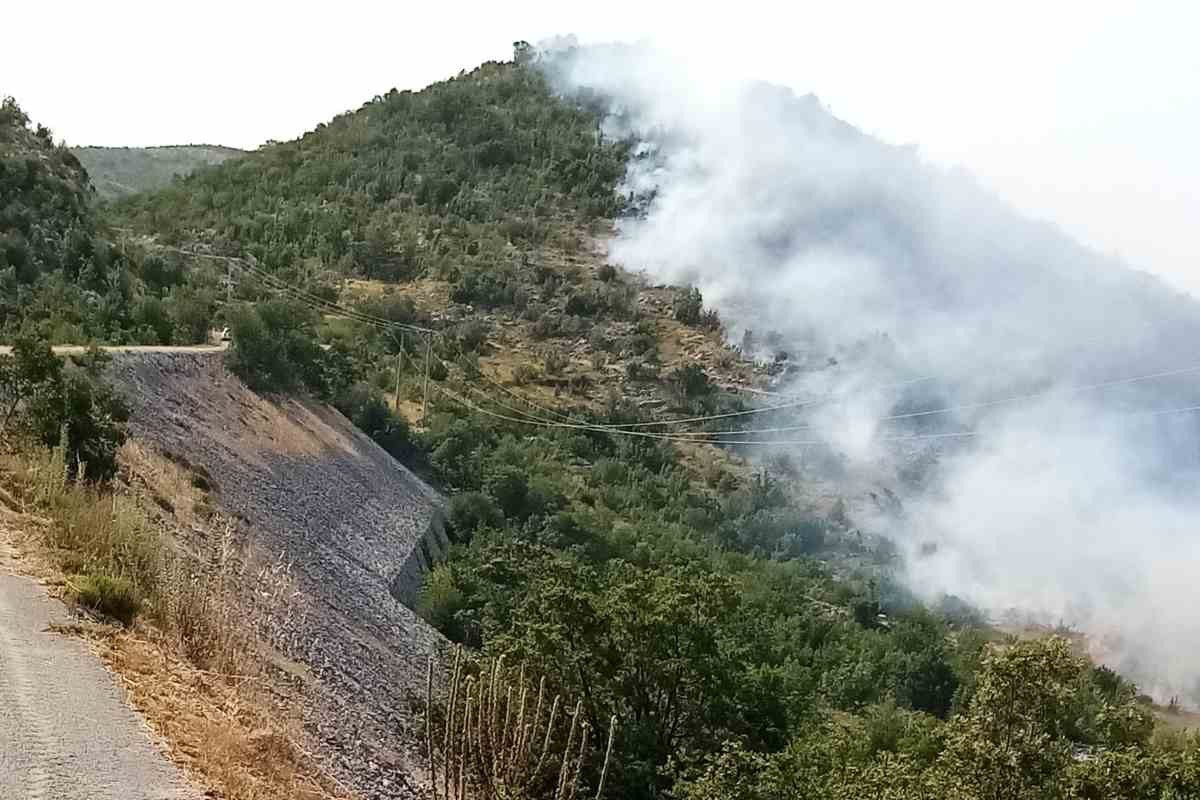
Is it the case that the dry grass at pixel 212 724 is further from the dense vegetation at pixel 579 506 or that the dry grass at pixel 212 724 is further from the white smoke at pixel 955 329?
the white smoke at pixel 955 329

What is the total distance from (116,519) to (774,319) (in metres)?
47.6

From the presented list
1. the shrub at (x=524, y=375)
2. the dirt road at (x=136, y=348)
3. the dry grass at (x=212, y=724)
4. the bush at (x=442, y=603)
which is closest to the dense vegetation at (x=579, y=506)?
the bush at (x=442, y=603)

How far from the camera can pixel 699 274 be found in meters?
59.7

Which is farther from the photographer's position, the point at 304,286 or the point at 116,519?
the point at 304,286

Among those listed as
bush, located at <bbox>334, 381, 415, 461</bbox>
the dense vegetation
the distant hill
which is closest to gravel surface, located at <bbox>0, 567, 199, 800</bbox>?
the dense vegetation

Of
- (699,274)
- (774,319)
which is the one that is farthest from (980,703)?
(699,274)

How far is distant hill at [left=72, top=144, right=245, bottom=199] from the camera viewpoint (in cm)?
8819

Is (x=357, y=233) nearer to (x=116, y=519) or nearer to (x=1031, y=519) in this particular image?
(x=1031, y=519)

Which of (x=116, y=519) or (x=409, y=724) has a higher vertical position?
(x=116, y=519)

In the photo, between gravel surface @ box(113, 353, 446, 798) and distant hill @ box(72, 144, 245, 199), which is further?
distant hill @ box(72, 144, 245, 199)

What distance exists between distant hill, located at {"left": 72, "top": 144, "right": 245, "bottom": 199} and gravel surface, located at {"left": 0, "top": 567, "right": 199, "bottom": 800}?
266 feet

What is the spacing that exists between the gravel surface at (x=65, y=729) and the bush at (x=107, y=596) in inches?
19.1

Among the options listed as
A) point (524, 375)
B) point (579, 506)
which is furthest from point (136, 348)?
point (524, 375)

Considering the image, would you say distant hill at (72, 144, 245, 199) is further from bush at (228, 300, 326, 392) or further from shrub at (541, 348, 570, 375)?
bush at (228, 300, 326, 392)
